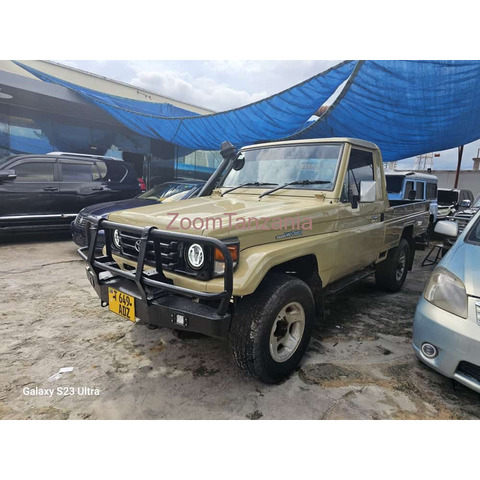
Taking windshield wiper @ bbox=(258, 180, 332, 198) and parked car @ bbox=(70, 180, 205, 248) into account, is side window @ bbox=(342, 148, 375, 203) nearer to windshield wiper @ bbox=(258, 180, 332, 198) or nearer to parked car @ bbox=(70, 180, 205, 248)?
windshield wiper @ bbox=(258, 180, 332, 198)

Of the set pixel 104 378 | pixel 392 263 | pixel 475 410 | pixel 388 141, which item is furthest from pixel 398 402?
pixel 388 141

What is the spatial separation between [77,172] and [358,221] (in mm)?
6194

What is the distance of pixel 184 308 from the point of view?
204cm

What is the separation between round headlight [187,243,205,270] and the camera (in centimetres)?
206

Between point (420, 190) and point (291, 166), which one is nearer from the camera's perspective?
point (291, 166)

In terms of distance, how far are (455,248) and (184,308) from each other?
2.31 metres

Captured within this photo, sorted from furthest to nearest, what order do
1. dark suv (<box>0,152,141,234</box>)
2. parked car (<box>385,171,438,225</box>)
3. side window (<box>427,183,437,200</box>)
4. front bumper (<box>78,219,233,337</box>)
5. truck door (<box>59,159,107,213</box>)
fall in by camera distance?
side window (<box>427,183,437,200</box>), parked car (<box>385,171,438,225</box>), truck door (<box>59,159,107,213</box>), dark suv (<box>0,152,141,234</box>), front bumper (<box>78,219,233,337</box>)

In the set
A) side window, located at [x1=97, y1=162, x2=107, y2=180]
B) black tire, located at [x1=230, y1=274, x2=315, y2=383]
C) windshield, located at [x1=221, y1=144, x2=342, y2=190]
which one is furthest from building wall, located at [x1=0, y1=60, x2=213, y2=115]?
black tire, located at [x1=230, y1=274, x2=315, y2=383]

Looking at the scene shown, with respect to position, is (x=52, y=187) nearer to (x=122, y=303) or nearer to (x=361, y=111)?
(x=122, y=303)

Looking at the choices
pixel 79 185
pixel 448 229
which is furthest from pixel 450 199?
pixel 79 185

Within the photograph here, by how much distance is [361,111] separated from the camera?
6246 mm

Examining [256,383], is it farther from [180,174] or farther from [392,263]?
[180,174]

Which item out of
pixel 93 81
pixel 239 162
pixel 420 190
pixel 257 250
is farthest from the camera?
pixel 420 190

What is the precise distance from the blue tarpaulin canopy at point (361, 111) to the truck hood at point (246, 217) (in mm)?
3150
